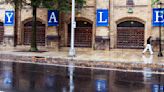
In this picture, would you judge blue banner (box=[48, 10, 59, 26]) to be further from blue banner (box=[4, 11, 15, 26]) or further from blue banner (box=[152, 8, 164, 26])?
blue banner (box=[152, 8, 164, 26])

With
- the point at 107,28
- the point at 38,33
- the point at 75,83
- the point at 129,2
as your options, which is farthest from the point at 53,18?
the point at 75,83

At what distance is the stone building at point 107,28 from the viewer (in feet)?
96.2

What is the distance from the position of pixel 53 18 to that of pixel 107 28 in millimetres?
5555

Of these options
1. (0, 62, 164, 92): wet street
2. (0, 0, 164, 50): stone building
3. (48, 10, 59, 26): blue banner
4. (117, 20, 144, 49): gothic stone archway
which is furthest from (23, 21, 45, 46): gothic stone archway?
(0, 62, 164, 92): wet street

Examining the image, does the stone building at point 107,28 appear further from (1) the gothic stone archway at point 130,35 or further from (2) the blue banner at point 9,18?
(2) the blue banner at point 9,18

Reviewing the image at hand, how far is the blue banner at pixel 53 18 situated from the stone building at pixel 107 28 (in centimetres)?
42

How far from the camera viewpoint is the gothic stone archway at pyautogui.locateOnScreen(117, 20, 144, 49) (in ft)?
96.6

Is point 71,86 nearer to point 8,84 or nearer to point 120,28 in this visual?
point 8,84

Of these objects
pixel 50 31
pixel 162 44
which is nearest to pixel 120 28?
pixel 162 44

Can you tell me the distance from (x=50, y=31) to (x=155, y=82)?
20.4 metres

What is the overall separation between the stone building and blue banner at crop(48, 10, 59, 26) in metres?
0.42

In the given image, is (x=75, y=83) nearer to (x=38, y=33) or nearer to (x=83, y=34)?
(x=83, y=34)

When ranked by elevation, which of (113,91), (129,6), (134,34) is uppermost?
(129,6)

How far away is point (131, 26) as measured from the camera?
29844 millimetres
